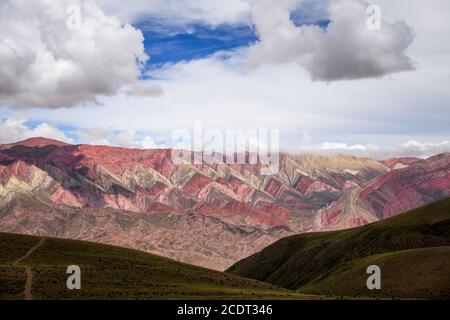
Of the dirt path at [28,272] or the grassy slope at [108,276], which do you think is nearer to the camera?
the dirt path at [28,272]

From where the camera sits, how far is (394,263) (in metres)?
137

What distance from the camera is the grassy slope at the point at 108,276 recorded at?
87562mm

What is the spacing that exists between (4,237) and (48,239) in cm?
1023

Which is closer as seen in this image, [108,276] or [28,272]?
[28,272]

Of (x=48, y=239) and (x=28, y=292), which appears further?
(x=48, y=239)

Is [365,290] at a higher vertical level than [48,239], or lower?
lower

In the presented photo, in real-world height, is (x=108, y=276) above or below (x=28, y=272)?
below

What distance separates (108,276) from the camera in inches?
4085

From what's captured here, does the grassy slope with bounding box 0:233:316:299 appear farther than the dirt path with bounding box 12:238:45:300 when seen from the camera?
Yes

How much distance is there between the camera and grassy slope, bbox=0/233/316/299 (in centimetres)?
8756

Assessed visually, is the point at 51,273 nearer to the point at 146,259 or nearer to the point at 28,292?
the point at 28,292
